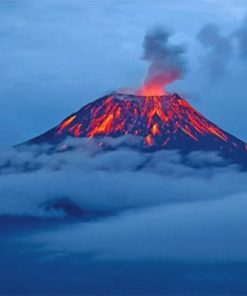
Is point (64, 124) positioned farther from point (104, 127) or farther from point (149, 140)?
point (149, 140)

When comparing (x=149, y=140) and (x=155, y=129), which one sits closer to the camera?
(x=155, y=129)

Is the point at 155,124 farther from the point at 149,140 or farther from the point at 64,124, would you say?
the point at 64,124

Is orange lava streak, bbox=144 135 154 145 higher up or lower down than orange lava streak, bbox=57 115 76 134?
lower down

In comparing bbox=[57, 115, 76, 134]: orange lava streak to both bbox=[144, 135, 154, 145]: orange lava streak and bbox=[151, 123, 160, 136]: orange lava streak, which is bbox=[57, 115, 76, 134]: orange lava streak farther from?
bbox=[151, 123, 160, 136]: orange lava streak

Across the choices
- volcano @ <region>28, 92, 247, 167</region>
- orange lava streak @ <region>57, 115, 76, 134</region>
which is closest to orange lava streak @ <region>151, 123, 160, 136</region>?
volcano @ <region>28, 92, 247, 167</region>

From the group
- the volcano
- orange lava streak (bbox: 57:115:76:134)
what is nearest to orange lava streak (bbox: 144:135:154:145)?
the volcano

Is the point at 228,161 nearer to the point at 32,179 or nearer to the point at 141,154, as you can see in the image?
the point at 141,154

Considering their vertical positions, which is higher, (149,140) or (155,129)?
(149,140)

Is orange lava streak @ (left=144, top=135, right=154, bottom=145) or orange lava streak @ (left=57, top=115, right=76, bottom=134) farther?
orange lava streak @ (left=57, top=115, right=76, bottom=134)

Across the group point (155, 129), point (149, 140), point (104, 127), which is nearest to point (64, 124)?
point (104, 127)
